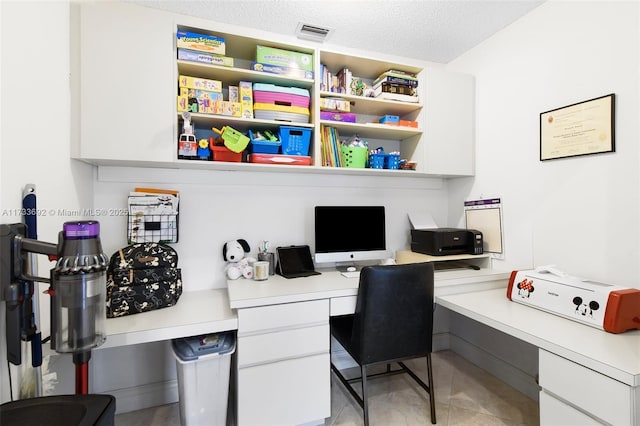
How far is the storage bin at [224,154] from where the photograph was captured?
180 cm

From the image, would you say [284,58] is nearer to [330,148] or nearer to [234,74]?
Result: [234,74]

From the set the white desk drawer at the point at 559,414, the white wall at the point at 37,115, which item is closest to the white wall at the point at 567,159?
the white desk drawer at the point at 559,414

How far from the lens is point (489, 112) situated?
2.30 meters

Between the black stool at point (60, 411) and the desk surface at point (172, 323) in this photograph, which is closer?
the black stool at point (60, 411)

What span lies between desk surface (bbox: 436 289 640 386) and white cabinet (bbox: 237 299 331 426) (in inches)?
31.9

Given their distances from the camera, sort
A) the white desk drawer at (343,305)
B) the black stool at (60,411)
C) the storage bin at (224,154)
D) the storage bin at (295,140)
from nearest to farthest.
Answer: the black stool at (60,411), the white desk drawer at (343,305), the storage bin at (224,154), the storage bin at (295,140)

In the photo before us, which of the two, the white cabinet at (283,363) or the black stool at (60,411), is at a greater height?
the black stool at (60,411)

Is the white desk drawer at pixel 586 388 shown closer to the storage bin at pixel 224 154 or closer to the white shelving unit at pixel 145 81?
the white shelving unit at pixel 145 81

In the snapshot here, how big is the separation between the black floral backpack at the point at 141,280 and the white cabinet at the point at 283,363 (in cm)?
51

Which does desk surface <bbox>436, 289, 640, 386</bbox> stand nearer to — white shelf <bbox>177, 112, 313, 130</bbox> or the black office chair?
the black office chair

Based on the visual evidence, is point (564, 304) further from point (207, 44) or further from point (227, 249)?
point (207, 44)

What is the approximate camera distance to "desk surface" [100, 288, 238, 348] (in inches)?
53.4

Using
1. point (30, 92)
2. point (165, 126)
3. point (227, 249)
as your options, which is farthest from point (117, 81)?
point (227, 249)

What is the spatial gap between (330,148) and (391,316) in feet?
3.85
